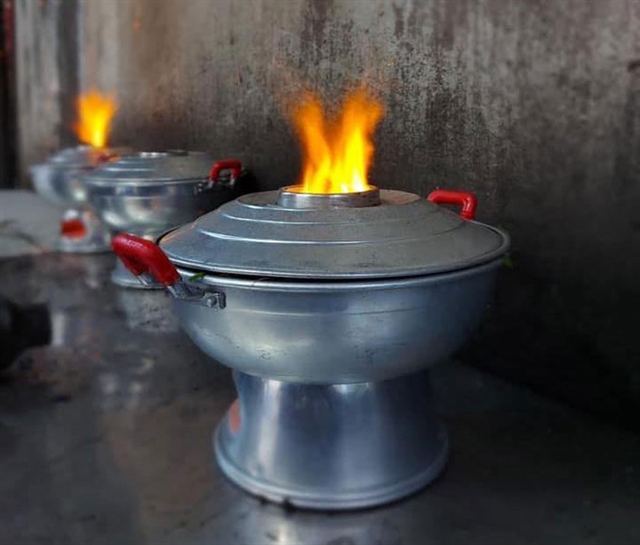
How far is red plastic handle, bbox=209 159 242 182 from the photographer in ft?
6.56

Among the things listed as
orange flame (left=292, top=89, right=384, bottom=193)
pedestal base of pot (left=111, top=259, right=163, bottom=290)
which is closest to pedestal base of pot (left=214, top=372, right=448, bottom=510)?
orange flame (left=292, top=89, right=384, bottom=193)

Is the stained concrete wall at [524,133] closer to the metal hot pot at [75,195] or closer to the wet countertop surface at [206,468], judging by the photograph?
the wet countertop surface at [206,468]

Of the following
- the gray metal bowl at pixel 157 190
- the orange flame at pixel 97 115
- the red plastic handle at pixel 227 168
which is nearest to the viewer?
the red plastic handle at pixel 227 168

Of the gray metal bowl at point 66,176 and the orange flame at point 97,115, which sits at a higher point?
the orange flame at point 97,115

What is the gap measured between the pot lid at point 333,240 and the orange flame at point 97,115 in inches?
94.4

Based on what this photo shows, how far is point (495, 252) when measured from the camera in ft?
3.32

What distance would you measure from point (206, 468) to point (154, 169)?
121 centimetres

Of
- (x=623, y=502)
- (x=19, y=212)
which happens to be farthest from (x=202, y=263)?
(x=19, y=212)

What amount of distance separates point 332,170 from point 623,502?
0.73 metres

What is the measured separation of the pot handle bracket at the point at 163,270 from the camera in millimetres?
939

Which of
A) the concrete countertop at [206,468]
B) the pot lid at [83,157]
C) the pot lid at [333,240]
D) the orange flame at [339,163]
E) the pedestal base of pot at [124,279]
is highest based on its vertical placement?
the orange flame at [339,163]

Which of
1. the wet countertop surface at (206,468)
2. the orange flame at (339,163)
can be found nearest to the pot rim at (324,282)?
the orange flame at (339,163)

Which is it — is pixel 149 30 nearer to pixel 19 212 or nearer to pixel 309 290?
pixel 19 212

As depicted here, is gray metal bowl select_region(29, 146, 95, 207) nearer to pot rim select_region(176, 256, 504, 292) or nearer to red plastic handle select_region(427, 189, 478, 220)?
red plastic handle select_region(427, 189, 478, 220)
